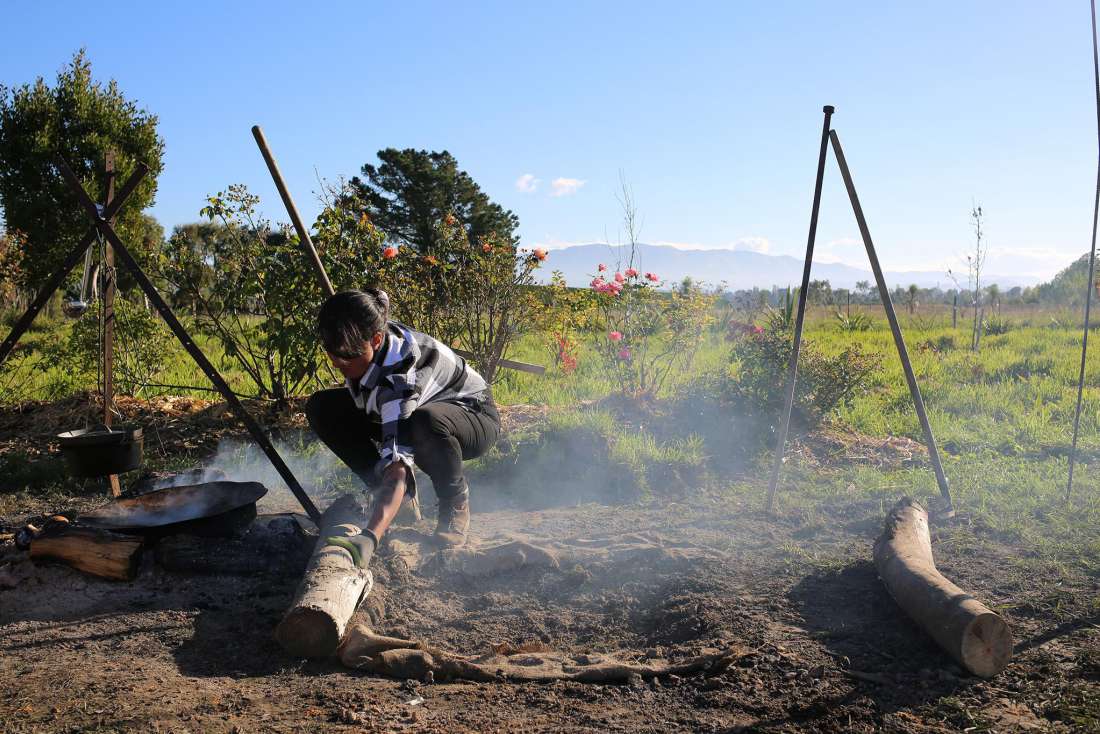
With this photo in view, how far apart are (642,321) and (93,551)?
16.1ft

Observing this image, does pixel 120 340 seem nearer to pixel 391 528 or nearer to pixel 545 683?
pixel 391 528

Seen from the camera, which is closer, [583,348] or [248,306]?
[248,306]

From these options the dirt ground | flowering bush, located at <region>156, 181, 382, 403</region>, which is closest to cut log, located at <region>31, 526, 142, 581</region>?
the dirt ground

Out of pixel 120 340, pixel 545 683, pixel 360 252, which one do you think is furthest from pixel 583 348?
pixel 545 683

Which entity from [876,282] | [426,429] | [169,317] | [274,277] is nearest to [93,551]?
[169,317]

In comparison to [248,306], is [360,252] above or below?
above

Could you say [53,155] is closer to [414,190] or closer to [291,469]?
[291,469]

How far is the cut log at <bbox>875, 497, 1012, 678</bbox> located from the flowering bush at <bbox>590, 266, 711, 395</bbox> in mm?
3871

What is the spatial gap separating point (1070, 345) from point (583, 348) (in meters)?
6.95

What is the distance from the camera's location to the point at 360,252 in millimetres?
6461

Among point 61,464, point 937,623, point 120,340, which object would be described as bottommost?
point 61,464

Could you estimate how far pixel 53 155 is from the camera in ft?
46.2

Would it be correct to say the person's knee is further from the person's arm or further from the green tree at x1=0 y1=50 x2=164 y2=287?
the green tree at x1=0 y1=50 x2=164 y2=287

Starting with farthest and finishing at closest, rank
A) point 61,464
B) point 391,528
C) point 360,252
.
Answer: point 360,252, point 61,464, point 391,528
